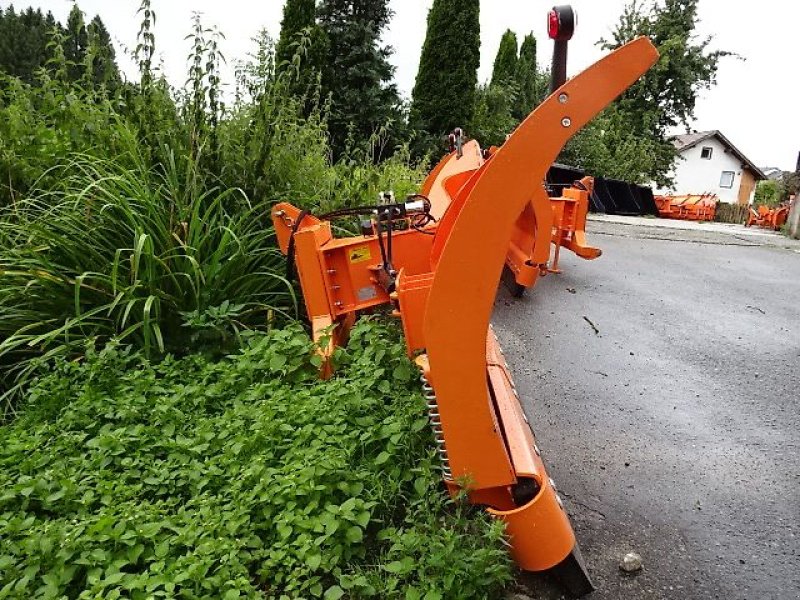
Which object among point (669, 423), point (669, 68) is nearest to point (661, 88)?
point (669, 68)

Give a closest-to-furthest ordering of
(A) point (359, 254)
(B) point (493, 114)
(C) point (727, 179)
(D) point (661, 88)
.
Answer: (A) point (359, 254) → (B) point (493, 114) → (D) point (661, 88) → (C) point (727, 179)

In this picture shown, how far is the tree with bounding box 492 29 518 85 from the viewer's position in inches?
923

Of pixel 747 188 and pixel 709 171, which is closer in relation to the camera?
pixel 709 171

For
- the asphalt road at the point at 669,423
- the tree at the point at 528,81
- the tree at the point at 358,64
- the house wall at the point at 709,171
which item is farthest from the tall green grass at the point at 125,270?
the house wall at the point at 709,171

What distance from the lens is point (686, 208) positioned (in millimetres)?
21906

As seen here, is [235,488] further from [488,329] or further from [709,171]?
[709,171]

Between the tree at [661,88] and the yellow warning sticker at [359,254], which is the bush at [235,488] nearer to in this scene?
the yellow warning sticker at [359,254]

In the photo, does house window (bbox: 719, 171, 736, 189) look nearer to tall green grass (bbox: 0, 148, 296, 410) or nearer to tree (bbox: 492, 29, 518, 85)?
tree (bbox: 492, 29, 518, 85)

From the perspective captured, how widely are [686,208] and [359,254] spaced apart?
22.0 m

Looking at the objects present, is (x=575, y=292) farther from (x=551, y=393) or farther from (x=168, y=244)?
(x=168, y=244)

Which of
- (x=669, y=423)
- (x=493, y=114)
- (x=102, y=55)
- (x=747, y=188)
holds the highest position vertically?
(x=102, y=55)

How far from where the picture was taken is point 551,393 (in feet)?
12.4

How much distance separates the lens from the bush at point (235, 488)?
5.90ft

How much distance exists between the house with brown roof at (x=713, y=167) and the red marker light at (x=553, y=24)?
45.8 metres
